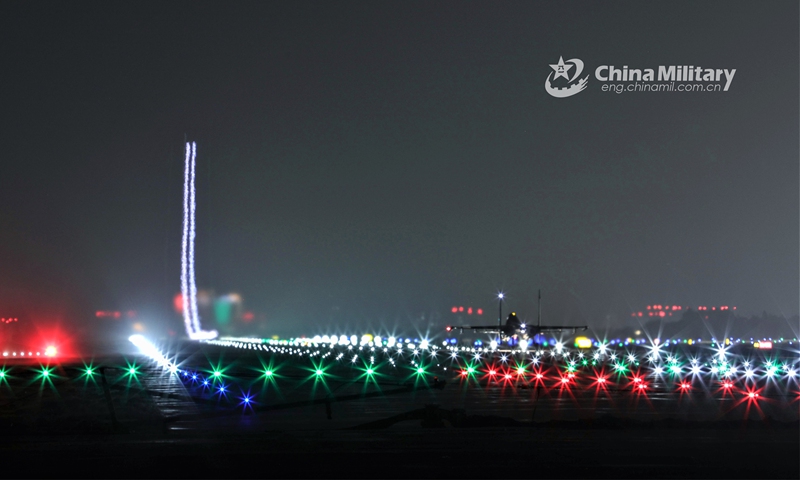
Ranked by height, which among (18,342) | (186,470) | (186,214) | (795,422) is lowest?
(186,470)

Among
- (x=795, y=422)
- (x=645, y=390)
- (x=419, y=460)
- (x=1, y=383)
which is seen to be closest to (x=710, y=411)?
(x=795, y=422)

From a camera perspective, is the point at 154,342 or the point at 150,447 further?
the point at 154,342

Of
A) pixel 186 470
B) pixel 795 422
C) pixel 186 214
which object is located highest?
pixel 186 214

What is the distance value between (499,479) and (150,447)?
26.2 feet

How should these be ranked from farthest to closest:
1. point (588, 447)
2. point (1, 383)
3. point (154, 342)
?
point (154, 342) → point (1, 383) → point (588, 447)

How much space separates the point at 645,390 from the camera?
3622 centimetres

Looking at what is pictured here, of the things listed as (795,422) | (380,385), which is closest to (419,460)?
(795,422)

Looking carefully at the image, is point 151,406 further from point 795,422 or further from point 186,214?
point 186,214

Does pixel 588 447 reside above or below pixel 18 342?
below

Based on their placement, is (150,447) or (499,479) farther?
(150,447)

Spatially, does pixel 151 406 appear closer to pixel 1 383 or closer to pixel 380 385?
pixel 380 385

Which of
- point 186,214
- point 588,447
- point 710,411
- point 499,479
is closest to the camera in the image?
point 499,479

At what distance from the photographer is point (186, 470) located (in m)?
14.8

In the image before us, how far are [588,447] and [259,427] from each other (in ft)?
28.4
